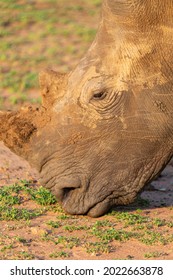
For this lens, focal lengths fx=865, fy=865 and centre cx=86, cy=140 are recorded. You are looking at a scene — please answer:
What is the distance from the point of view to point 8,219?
7156mm

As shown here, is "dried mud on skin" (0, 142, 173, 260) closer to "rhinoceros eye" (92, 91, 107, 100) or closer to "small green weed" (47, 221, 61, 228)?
"small green weed" (47, 221, 61, 228)

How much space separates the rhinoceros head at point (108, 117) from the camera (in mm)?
6566

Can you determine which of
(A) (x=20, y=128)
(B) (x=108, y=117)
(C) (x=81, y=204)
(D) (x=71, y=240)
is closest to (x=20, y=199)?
(C) (x=81, y=204)

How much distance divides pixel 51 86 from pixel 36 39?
24.5 feet

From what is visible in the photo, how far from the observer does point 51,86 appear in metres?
6.91

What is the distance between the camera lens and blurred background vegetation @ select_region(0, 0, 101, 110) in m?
Result: 12.0

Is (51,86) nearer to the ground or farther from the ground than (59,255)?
farther from the ground

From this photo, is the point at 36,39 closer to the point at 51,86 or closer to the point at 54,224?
the point at 51,86

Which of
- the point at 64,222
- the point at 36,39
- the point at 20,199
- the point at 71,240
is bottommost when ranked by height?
the point at 36,39

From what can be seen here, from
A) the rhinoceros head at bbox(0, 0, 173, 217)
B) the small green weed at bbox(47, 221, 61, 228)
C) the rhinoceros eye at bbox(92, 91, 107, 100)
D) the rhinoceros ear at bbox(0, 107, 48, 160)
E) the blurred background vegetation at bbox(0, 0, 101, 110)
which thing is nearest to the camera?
the rhinoceros head at bbox(0, 0, 173, 217)

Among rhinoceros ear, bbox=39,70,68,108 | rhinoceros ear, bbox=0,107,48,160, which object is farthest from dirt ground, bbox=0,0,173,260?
rhinoceros ear, bbox=39,70,68,108

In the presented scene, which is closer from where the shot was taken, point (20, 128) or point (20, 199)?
point (20, 128)

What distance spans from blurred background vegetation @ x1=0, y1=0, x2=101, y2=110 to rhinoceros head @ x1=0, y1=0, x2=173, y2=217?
4294 mm
